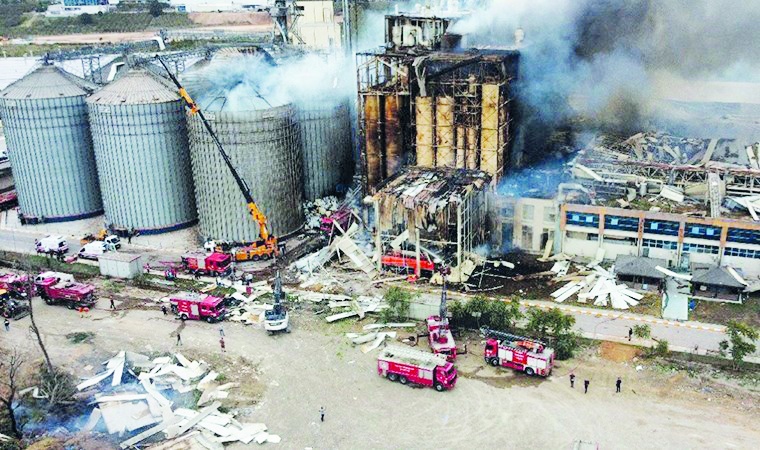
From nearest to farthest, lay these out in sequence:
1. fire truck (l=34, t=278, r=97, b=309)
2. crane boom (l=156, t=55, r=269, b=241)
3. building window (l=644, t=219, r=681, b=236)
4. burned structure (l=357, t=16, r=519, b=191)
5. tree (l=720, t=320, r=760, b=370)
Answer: tree (l=720, t=320, r=760, b=370)
fire truck (l=34, t=278, r=97, b=309)
building window (l=644, t=219, r=681, b=236)
crane boom (l=156, t=55, r=269, b=241)
burned structure (l=357, t=16, r=519, b=191)

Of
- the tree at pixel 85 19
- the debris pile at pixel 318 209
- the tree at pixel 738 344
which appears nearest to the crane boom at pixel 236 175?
the debris pile at pixel 318 209

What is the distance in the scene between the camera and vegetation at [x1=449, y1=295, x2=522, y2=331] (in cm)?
3425

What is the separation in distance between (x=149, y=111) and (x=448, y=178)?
22.1m

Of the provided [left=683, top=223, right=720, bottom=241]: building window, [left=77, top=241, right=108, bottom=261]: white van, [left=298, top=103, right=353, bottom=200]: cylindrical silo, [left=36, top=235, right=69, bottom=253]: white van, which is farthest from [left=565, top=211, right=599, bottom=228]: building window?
[left=36, top=235, right=69, bottom=253]: white van

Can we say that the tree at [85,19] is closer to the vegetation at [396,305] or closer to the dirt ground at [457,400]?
the dirt ground at [457,400]

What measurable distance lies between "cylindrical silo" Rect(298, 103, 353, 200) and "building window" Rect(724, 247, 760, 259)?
2976 cm

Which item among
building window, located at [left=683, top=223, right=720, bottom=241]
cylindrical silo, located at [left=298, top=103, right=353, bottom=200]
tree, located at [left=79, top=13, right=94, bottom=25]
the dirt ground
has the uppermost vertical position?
tree, located at [left=79, top=13, right=94, bottom=25]

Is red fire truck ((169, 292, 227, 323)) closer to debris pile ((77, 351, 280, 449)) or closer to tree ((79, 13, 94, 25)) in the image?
debris pile ((77, 351, 280, 449))

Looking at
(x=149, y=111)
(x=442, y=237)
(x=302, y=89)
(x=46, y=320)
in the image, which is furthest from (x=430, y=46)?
(x=46, y=320)

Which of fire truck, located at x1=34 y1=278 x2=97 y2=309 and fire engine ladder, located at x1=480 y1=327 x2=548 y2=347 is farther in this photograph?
fire truck, located at x1=34 y1=278 x2=97 y2=309

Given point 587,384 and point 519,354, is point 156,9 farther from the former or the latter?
point 587,384

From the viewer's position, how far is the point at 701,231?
4053cm

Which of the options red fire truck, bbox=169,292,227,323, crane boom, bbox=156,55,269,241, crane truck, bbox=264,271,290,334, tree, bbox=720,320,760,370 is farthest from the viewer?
crane boom, bbox=156,55,269,241

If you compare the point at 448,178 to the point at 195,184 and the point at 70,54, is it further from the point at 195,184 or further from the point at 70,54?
the point at 70,54
